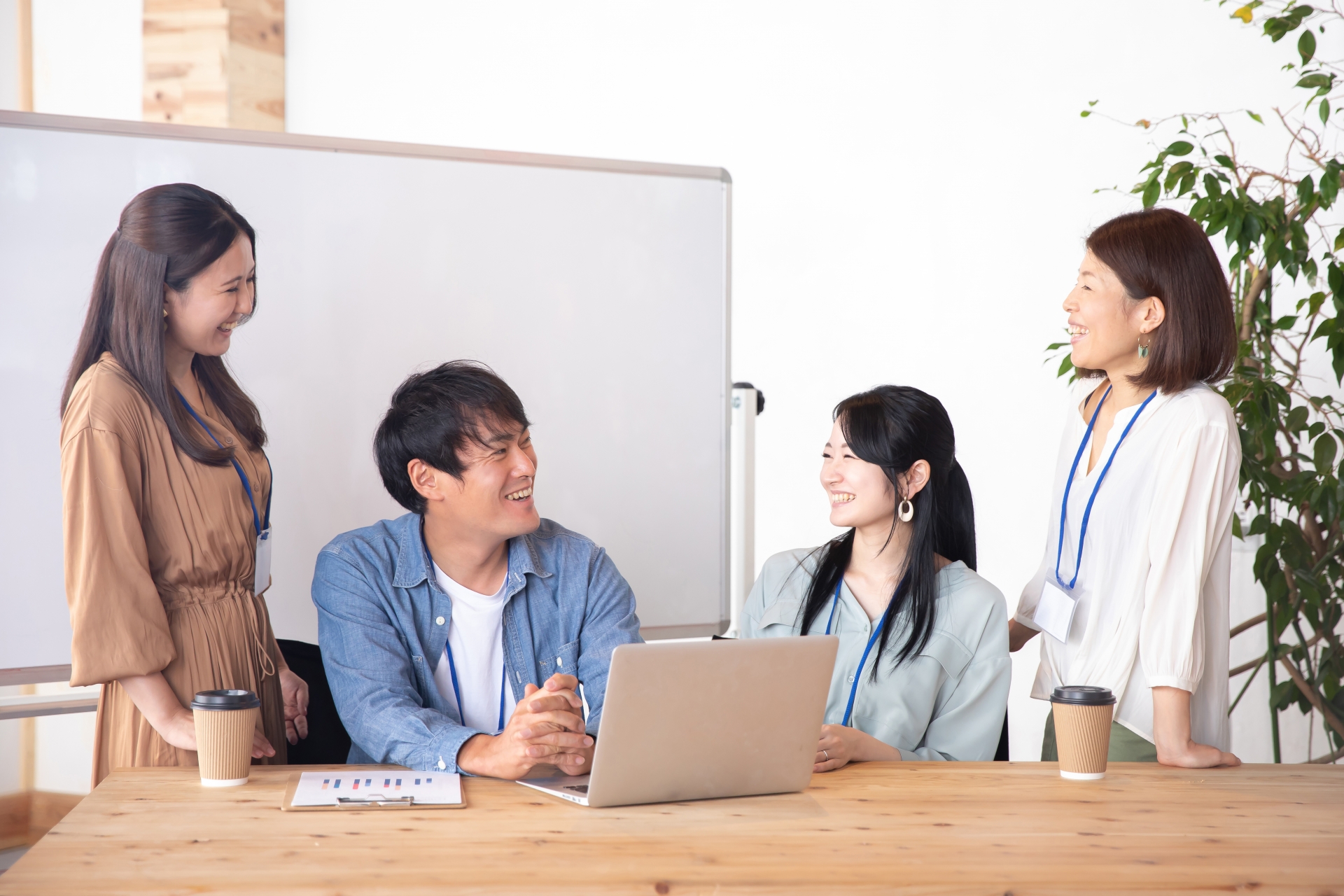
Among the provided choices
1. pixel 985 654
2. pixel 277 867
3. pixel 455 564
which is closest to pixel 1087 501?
pixel 985 654

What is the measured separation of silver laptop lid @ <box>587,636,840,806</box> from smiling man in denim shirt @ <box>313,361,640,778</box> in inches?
14.8

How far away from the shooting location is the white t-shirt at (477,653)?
6.24 ft

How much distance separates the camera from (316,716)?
2078 millimetres

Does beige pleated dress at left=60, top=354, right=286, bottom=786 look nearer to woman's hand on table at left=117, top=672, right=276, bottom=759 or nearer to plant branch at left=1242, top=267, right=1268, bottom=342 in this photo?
woman's hand on table at left=117, top=672, right=276, bottom=759

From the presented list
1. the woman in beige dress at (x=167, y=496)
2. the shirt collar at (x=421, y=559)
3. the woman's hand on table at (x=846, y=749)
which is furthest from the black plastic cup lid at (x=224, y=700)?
the woman's hand on table at (x=846, y=749)

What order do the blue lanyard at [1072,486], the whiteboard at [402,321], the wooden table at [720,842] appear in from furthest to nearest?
the whiteboard at [402,321] → the blue lanyard at [1072,486] → the wooden table at [720,842]

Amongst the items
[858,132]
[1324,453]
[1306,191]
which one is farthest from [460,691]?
[858,132]

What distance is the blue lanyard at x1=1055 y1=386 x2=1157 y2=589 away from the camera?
6.49 ft

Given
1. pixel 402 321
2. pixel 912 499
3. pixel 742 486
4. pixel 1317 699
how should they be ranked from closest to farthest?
1. pixel 912 499
2. pixel 402 321
3. pixel 1317 699
4. pixel 742 486

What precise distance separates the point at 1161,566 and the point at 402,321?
161 centimetres

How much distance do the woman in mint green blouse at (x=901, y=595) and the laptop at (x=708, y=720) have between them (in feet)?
1.33

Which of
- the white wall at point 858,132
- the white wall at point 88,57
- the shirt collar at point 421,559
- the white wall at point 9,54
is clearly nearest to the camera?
the shirt collar at point 421,559

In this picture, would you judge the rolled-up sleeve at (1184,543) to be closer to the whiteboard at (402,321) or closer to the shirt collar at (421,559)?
the shirt collar at (421,559)

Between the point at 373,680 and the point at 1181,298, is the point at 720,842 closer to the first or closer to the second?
the point at 373,680
